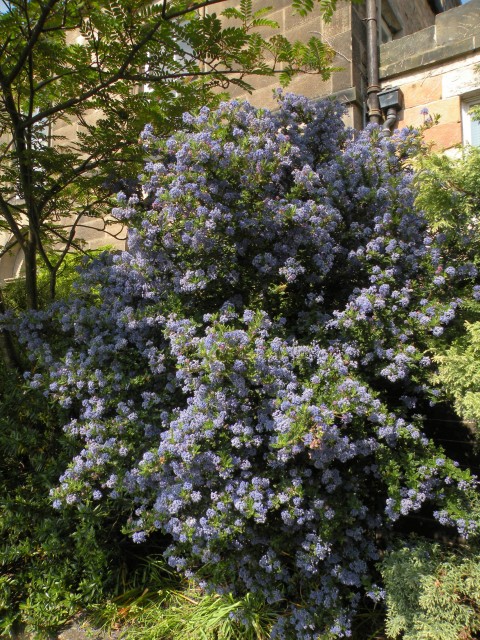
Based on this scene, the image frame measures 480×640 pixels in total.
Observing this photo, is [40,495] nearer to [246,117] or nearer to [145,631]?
[145,631]

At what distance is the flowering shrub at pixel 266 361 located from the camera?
8.55 feet

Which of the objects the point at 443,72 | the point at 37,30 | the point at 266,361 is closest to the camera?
the point at 266,361

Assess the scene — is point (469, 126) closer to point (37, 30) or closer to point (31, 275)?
point (37, 30)

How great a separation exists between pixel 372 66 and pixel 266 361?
4.48 metres

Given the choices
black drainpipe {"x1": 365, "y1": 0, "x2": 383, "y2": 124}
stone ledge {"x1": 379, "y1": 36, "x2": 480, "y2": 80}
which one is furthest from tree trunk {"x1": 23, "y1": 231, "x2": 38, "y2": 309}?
stone ledge {"x1": 379, "y1": 36, "x2": 480, "y2": 80}

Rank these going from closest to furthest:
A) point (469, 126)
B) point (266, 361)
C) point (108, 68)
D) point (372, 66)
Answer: point (266, 361), point (108, 68), point (469, 126), point (372, 66)

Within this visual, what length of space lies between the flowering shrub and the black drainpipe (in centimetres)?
206

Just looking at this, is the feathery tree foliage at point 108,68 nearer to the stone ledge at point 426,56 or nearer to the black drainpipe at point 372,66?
the black drainpipe at point 372,66

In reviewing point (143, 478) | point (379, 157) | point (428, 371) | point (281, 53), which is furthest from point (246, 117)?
point (143, 478)

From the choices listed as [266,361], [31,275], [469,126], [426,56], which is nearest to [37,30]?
[31,275]

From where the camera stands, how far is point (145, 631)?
315cm

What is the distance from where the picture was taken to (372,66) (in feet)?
18.7

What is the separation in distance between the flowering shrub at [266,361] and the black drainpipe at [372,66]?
2.06 m

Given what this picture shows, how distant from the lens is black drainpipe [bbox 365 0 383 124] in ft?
18.4
